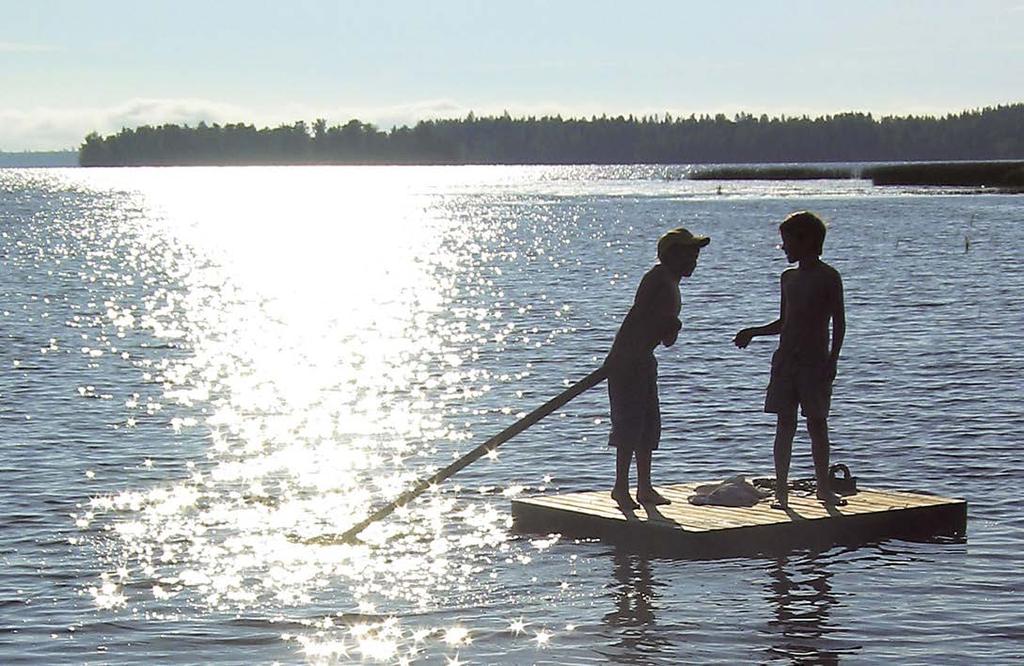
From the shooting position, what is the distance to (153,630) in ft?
43.1

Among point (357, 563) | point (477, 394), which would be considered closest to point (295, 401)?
point (477, 394)

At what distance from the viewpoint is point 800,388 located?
14.9 metres

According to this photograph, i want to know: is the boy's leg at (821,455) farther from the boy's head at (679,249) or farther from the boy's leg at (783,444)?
the boy's head at (679,249)

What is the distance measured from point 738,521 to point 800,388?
123 cm

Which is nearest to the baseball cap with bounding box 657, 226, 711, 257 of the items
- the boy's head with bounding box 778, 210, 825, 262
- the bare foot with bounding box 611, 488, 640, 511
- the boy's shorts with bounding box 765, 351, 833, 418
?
the boy's head with bounding box 778, 210, 825, 262

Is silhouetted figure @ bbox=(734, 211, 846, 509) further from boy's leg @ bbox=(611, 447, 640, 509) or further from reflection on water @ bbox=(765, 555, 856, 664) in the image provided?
boy's leg @ bbox=(611, 447, 640, 509)

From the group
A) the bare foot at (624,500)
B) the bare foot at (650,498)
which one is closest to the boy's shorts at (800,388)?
the bare foot at (650,498)

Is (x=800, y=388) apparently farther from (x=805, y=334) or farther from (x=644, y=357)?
(x=644, y=357)

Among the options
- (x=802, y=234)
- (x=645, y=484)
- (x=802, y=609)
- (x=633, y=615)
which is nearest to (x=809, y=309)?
(x=802, y=234)

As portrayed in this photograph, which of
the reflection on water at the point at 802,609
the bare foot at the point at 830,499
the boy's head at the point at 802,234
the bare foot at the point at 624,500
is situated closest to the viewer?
the reflection on water at the point at 802,609

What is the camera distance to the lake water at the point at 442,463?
42.7 feet

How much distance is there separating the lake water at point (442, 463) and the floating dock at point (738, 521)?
0.53 ft

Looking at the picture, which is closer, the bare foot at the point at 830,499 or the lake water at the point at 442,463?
the lake water at the point at 442,463

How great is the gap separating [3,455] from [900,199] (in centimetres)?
12189
